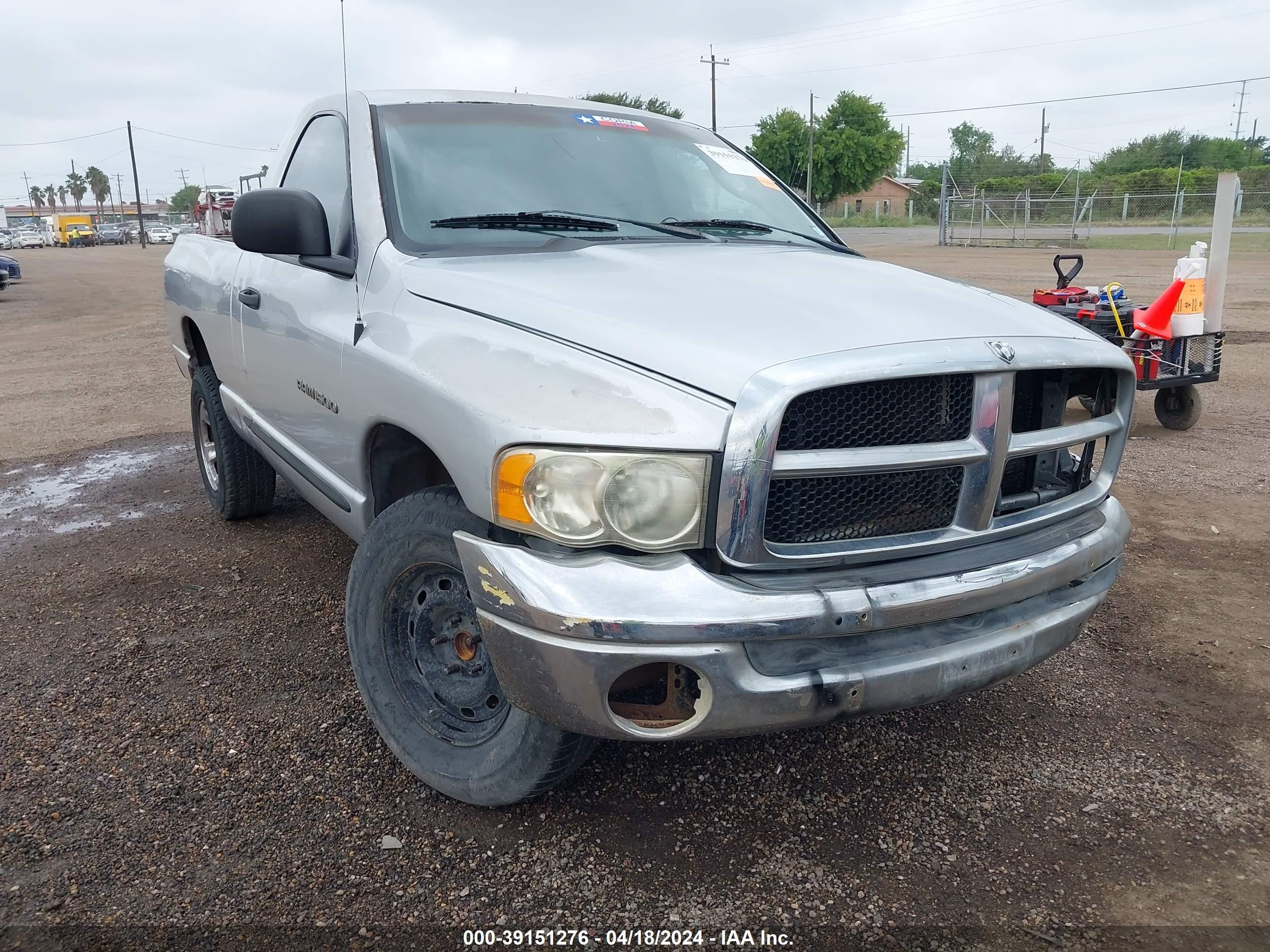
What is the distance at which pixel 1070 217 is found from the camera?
35.7 m

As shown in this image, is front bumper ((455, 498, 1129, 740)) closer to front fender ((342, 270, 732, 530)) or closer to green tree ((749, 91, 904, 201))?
front fender ((342, 270, 732, 530))

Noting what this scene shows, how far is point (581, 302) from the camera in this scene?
2330 millimetres

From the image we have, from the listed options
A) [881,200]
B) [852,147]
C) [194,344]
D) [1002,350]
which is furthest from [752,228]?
[881,200]

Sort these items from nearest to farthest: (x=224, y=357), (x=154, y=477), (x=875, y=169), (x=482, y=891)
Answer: (x=482, y=891) < (x=224, y=357) < (x=154, y=477) < (x=875, y=169)

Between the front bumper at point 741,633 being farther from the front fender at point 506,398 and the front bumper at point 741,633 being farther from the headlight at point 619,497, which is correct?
the front fender at point 506,398

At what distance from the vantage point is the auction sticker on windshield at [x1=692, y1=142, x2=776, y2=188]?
12.6ft

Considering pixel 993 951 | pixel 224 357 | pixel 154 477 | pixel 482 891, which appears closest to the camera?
pixel 993 951

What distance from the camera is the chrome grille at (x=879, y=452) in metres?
1.94

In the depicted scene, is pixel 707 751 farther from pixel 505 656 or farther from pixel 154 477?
pixel 154 477

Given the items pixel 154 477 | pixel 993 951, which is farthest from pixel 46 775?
pixel 154 477

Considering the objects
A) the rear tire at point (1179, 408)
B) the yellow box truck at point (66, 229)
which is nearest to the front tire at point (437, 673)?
the rear tire at point (1179, 408)

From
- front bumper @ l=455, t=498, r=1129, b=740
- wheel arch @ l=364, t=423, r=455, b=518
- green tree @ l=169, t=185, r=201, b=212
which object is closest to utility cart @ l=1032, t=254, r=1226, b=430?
front bumper @ l=455, t=498, r=1129, b=740

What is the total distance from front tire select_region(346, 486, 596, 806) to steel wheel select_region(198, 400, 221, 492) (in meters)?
2.69

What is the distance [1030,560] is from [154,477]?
5.28m
